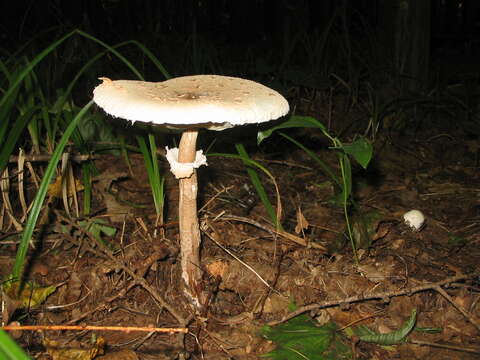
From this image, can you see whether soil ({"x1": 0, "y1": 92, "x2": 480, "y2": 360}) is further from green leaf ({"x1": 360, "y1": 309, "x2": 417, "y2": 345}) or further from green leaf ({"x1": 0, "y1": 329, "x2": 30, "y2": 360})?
green leaf ({"x1": 0, "y1": 329, "x2": 30, "y2": 360})

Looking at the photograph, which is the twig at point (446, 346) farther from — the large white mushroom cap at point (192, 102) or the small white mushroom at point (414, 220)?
the large white mushroom cap at point (192, 102)

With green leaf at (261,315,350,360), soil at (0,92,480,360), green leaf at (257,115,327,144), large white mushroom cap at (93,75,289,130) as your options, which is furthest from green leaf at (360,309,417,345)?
large white mushroom cap at (93,75,289,130)

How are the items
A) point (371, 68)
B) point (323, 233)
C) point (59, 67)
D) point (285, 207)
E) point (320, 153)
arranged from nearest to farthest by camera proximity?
1. point (323, 233)
2. point (285, 207)
3. point (59, 67)
4. point (320, 153)
5. point (371, 68)

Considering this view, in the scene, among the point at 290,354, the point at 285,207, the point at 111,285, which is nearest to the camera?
the point at 290,354

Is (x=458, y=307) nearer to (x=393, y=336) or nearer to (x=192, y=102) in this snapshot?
(x=393, y=336)

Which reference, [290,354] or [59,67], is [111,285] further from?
[59,67]

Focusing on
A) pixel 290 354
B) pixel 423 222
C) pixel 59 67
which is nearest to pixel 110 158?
pixel 59 67

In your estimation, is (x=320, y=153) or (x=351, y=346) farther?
(x=320, y=153)
